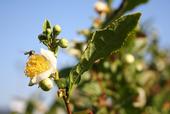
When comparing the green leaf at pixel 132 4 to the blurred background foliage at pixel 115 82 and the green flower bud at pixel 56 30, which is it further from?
the green flower bud at pixel 56 30

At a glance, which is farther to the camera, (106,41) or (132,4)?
(132,4)

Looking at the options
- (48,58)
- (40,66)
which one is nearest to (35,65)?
(40,66)

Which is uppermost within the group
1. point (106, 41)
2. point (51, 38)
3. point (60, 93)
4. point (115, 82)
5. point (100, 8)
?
point (100, 8)

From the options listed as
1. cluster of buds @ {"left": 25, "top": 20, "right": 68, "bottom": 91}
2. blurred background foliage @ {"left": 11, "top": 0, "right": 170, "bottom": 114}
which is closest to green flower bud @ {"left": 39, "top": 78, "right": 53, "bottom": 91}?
cluster of buds @ {"left": 25, "top": 20, "right": 68, "bottom": 91}

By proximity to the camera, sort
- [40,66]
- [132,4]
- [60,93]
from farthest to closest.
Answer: [132,4] → [40,66] → [60,93]

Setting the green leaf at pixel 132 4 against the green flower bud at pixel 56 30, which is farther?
the green leaf at pixel 132 4

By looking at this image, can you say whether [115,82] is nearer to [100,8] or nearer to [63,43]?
[100,8]

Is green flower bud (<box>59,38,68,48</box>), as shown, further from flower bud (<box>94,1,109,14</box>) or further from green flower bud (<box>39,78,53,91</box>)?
flower bud (<box>94,1,109,14</box>)

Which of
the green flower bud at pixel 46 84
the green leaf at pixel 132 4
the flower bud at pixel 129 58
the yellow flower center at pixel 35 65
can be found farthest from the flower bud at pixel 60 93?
the flower bud at pixel 129 58
